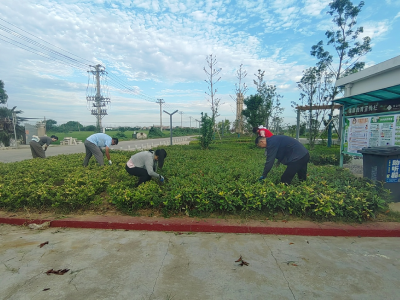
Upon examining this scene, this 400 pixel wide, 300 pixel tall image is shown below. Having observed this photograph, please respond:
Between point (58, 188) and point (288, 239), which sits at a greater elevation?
point (58, 188)

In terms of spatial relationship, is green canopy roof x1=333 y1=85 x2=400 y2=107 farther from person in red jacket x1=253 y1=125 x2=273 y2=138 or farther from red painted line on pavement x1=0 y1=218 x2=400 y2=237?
red painted line on pavement x1=0 y1=218 x2=400 y2=237

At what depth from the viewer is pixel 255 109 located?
57.6ft

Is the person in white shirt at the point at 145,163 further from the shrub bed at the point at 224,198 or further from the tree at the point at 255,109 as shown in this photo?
the tree at the point at 255,109

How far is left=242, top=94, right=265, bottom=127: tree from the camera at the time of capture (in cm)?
1739

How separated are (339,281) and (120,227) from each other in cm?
283

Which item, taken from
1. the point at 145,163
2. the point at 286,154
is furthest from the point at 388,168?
the point at 145,163

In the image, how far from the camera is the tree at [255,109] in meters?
17.4

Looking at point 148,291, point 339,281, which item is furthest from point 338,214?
point 148,291

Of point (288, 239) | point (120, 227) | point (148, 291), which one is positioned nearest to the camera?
point (148, 291)

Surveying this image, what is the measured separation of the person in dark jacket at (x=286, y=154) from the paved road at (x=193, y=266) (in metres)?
1.35

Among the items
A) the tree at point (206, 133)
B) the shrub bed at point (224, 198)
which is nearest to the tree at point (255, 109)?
the tree at point (206, 133)

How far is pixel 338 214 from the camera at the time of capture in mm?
3684

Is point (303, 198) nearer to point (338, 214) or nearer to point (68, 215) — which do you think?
point (338, 214)

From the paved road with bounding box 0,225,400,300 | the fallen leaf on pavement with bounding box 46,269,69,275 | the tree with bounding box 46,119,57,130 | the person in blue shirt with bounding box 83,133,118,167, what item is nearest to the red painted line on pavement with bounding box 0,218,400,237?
the paved road with bounding box 0,225,400,300
